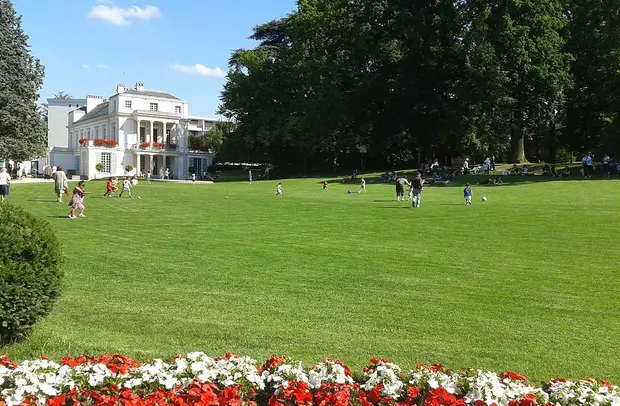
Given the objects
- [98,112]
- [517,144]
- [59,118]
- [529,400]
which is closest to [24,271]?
[529,400]

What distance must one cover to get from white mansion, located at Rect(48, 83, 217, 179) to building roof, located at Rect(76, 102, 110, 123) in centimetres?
32

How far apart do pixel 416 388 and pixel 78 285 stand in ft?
24.0

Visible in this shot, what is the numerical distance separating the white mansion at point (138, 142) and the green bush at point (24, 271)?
71.6 meters

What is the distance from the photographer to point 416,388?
455 centimetres

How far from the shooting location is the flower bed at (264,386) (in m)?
4.30

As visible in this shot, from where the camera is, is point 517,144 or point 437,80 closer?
point 437,80

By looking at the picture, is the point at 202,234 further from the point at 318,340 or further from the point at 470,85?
the point at 470,85

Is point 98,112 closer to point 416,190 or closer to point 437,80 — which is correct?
point 437,80

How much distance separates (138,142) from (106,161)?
5.27m

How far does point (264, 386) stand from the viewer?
4.78 meters

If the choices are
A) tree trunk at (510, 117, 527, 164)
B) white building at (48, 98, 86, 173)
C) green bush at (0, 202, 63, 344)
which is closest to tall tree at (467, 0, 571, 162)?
tree trunk at (510, 117, 527, 164)

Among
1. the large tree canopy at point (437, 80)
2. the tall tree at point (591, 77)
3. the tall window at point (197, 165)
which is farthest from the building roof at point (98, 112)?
the tall tree at point (591, 77)

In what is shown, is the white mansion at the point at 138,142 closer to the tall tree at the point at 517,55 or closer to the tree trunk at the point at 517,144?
the tree trunk at the point at 517,144

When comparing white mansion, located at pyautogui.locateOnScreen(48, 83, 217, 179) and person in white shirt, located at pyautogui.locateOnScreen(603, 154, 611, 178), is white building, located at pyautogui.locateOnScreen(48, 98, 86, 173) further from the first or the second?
person in white shirt, located at pyautogui.locateOnScreen(603, 154, 611, 178)
